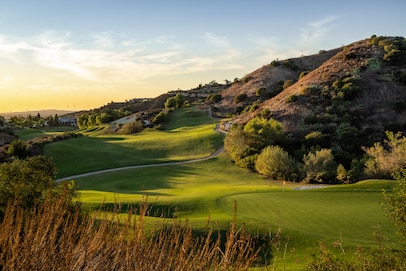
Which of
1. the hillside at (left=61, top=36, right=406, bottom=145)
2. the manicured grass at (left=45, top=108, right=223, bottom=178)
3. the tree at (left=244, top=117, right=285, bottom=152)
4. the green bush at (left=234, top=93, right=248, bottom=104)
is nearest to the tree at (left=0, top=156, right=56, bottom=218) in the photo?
the manicured grass at (left=45, top=108, right=223, bottom=178)

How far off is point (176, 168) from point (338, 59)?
47.0 m

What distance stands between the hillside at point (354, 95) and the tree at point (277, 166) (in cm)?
1542

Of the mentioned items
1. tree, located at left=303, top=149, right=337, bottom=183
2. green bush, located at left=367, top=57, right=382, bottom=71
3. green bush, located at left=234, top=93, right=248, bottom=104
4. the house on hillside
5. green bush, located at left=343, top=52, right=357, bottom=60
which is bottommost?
tree, located at left=303, top=149, right=337, bottom=183

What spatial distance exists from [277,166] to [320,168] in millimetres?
4428

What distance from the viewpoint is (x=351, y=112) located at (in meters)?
58.8

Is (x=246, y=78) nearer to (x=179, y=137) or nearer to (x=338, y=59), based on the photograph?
(x=338, y=59)

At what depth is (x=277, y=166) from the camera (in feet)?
136

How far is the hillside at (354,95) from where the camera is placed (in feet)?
186

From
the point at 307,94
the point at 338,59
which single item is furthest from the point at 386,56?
the point at 307,94

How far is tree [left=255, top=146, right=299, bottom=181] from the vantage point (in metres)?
40.9

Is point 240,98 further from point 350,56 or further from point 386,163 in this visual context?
point 386,163

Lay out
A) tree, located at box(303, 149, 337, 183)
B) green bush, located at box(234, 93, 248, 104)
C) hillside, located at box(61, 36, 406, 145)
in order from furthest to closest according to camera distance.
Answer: green bush, located at box(234, 93, 248, 104)
hillside, located at box(61, 36, 406, 145)
tree, located at box(303, 149, 337, 183)

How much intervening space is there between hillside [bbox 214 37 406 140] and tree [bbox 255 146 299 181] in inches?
607

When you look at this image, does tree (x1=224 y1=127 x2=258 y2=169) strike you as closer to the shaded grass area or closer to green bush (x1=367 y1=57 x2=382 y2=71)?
the shaded grass area
